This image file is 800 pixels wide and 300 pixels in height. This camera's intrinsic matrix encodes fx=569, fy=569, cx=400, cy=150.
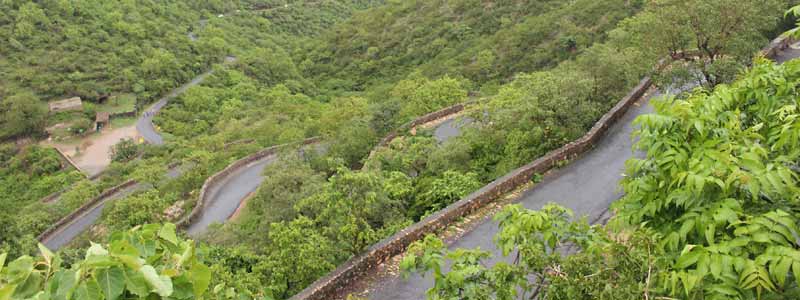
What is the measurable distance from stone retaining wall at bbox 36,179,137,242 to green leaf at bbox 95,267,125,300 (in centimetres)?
2843

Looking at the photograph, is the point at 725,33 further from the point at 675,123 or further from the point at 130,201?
the point at 130,201

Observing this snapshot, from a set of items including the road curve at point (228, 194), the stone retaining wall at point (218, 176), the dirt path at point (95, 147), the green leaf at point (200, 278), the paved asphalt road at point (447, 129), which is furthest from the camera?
the dirt path at point (95, 147)

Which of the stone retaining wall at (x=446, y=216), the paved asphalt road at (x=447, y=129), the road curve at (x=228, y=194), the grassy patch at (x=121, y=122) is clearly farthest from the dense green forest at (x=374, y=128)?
the grassy patch at (x=121, y=122)

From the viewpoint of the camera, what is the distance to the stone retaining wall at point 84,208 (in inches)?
1054

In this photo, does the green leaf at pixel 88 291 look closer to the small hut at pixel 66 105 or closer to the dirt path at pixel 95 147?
the dirt path at pixel 95 147

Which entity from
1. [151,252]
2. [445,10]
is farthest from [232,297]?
[445,10]

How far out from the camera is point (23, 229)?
26281 millimetres

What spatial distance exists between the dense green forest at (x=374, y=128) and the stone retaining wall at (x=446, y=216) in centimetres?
31

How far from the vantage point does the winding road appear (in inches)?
346

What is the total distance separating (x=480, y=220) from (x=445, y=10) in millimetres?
47303

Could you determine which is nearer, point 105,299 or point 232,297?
point 105,299

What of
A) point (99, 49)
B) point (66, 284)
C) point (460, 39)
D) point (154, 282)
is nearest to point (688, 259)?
point (154, 282)

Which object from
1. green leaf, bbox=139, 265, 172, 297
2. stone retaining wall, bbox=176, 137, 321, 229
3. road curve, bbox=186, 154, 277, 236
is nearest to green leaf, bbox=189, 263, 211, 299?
green leaf, bbox=139, 265, 172, 297

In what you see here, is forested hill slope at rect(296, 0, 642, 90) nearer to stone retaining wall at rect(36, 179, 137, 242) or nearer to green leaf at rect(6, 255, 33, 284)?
stone retaining wall at rect(36, 179, 137, 242)
